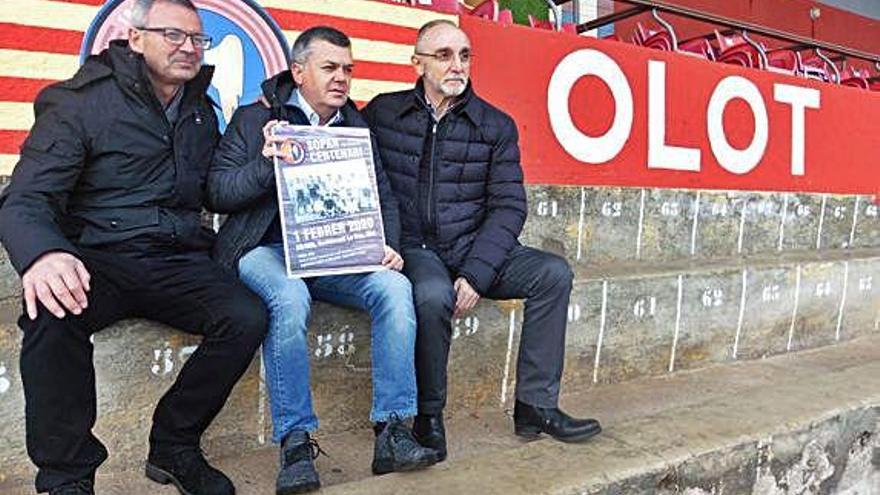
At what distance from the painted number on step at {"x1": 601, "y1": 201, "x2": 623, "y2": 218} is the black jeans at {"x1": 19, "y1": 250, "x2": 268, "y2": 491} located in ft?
6.69

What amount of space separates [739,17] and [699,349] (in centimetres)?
516

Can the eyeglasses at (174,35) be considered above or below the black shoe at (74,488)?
above

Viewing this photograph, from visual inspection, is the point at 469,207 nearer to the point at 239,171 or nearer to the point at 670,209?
→ the point at 239,171

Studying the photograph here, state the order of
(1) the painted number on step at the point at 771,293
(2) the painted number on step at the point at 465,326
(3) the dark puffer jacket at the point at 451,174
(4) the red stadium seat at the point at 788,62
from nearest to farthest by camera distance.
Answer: (3) the dark puffer jacket at the point at 451,174
(2) the painted number on step at the point at 465,326
(1) the painted number on step at the point at 771,293
(4) the red stadium seat at the point at 788,62

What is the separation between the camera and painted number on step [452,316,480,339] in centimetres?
258

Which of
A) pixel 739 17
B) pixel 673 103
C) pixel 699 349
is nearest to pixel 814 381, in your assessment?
pixel 699 349

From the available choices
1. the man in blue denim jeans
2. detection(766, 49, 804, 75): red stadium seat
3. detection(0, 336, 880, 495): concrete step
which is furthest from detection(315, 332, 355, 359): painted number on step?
detection(766, 49, 804, 75): red stadium seat

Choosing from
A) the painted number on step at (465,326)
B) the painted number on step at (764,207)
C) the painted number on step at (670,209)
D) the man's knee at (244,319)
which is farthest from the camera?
the painted number on step at (764,207)

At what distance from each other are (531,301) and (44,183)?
1360mm

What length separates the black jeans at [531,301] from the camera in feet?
7.19

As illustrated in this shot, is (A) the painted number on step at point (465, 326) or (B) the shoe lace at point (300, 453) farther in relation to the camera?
(A) the painted number on step at point (465, 326)

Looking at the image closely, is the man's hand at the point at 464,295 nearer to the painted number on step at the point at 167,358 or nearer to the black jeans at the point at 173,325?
the black jeans at the point at 173,325

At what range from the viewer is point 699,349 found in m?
3.36

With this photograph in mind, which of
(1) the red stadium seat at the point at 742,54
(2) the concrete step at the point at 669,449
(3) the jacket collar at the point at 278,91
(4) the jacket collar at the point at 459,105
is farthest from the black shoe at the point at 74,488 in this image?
(1) the red stadium seat at the point at 742,54
